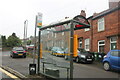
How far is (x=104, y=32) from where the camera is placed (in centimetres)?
1666

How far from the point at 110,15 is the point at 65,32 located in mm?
12044

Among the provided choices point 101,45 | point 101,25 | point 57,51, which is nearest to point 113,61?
point 57,51

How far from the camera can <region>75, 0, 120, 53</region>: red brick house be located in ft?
48.9

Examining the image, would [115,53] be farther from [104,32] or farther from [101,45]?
[101,45]

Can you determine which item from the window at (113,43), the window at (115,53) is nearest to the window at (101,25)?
the window at (113,43)

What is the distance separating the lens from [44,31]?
686cm

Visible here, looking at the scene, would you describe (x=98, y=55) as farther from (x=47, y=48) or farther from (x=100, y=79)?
(x=47, y=48)

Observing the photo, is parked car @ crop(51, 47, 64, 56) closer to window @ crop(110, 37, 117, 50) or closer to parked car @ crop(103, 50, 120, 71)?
parked car @ crop(103, 50, 120, 71)

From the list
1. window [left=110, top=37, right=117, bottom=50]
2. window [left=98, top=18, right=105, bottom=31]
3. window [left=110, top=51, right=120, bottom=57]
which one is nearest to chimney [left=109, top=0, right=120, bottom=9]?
window [left=98, top=18, right=105, bottom=31]

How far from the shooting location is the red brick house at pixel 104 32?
14.9 m

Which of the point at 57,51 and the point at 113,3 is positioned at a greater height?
the point at 113,3

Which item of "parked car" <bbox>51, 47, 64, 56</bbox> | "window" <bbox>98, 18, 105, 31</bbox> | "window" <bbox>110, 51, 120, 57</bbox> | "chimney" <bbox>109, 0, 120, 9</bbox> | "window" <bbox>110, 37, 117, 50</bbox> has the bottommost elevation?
"window" <bbox>110, 51, 120, 57</bbox>

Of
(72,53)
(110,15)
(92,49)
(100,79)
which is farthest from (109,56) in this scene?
(92,49)

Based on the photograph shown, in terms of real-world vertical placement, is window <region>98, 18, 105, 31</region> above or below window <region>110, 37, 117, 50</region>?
above
